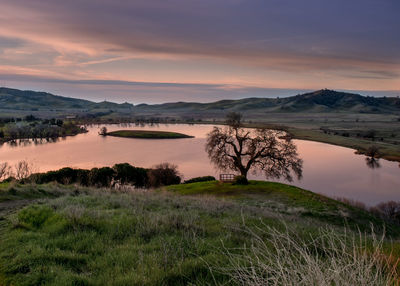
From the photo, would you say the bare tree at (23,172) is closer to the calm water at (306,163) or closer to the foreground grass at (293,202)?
the calm water at (306,163)

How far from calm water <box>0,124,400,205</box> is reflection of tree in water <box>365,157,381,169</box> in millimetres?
1248

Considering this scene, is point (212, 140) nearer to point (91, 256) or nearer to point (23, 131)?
point (91, 256)

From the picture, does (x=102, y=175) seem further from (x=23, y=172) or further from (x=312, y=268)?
(x=312, y=268)

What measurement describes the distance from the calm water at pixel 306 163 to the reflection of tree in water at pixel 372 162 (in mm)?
1248

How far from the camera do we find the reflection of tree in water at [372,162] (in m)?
72.5

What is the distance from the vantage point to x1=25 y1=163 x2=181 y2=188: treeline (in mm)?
43844

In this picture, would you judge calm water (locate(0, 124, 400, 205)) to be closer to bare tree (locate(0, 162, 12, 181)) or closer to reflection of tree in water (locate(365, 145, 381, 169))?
reflection of tree in water (locate(365, 145, 381, 169))

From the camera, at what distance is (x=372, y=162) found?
76.9m

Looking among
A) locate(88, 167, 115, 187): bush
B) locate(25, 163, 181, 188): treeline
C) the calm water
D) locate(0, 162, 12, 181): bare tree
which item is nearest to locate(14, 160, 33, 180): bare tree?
locate(0, 162, 12, 181): bare tree

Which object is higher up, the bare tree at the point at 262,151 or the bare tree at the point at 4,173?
the bare tree at the point at 262,151

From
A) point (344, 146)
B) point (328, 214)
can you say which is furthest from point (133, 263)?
point (344, 146)

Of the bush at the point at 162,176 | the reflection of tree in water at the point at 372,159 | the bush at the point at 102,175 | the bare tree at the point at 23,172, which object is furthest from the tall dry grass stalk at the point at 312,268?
the reflection of tree in water at the point at 372,159

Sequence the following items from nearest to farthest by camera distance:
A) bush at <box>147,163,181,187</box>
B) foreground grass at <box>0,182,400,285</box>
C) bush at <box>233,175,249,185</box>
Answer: foreground grass at <box>0,182,400,285</box>
bush at <box>233,175,249,185</box>
bush at <box>147,163,181,187</box>

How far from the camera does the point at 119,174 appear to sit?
48531 millimetres
